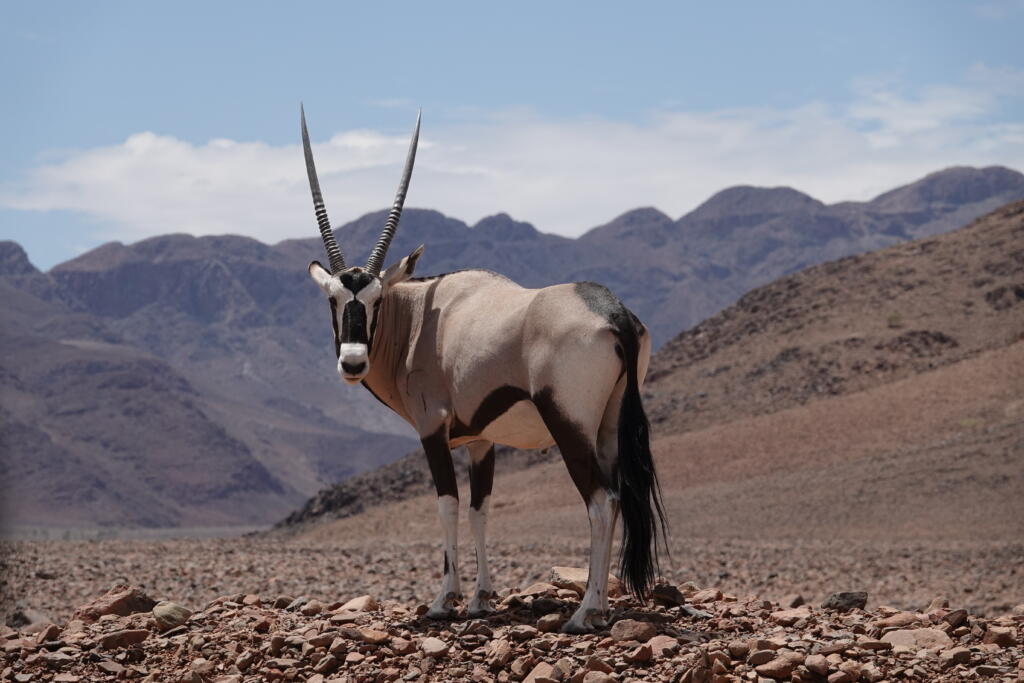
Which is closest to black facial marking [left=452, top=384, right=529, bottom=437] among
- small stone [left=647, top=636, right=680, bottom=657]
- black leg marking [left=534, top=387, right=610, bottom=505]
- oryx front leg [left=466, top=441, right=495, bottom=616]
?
black leg marking [left=534, top=387, right=610, bottom=505]

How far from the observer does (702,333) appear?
8038cm

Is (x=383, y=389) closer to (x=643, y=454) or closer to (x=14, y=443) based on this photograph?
(x=643, y=454)

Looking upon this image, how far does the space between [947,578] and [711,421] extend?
35.1m

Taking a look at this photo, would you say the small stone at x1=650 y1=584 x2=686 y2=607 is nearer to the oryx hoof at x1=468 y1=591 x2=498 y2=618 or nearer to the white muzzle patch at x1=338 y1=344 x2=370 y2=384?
the oryx hoof at x1=468 y1=591 x2=498 y2=618

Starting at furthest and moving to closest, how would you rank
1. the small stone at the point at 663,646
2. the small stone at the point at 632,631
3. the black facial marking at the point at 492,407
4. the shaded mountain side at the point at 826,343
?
the shaded mountain side at the point at 826,343 → the black facial marking at the point at 492,407 → the small stone at the point at 632,631 → the small stone at the point at 663,646

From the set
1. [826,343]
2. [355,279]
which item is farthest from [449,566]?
[826,343]

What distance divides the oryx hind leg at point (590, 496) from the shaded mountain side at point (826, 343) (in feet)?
136

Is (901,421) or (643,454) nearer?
(643,454)

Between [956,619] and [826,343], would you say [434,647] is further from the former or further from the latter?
[826,343]

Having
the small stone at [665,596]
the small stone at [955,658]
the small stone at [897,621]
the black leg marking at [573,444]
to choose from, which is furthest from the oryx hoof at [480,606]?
the small stone at [955,658]

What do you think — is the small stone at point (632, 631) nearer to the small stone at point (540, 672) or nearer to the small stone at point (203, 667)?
the small stone at point (540, 672)

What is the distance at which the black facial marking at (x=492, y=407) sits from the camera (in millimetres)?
11070

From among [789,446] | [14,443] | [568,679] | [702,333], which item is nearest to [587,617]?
[568,679]

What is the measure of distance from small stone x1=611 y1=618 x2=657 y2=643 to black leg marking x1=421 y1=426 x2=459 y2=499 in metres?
2.09
